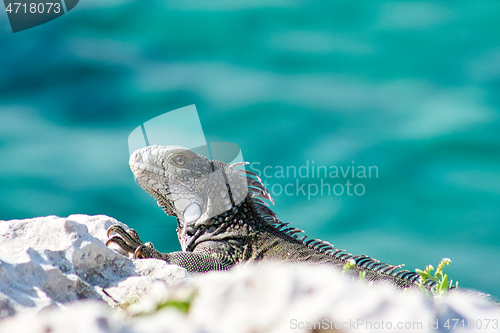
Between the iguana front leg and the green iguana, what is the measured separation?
81mm

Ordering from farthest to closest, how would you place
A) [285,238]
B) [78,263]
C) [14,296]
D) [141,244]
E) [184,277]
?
[285,238]
[141,244]
[184,277]
[78,263]
[14,296]

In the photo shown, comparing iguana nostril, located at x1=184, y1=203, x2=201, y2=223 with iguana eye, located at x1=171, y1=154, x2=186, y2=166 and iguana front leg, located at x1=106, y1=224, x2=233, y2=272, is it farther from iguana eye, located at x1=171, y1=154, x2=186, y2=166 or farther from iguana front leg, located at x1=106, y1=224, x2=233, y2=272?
iguana front leg, located at x1=106, y1=224, x2=233, y2=272

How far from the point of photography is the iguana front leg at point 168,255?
2.65m

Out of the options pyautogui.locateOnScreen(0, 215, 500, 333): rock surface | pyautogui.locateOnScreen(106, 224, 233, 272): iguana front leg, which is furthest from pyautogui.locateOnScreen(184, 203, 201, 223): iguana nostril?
pyautogui.locateOnScreen(0, 215, 500, 333): rock surface

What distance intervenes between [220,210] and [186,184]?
1.35ft

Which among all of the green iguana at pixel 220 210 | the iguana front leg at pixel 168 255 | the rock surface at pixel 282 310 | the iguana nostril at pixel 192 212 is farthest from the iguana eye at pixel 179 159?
the rock surface at pixel 282 310

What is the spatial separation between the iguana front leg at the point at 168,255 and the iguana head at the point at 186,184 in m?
0.56

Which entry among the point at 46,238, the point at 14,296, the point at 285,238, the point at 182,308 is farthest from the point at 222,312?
the point at 285,238

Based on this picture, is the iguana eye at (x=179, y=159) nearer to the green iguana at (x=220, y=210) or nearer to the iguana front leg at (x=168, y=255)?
the green iguana at (x=220, y=210)

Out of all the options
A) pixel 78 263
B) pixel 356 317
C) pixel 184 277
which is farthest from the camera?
pixel 184 277

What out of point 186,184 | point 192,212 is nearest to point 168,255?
point 192,212

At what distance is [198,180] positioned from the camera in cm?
412

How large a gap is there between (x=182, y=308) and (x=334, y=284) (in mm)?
276

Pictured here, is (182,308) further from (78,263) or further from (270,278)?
(78,263)
